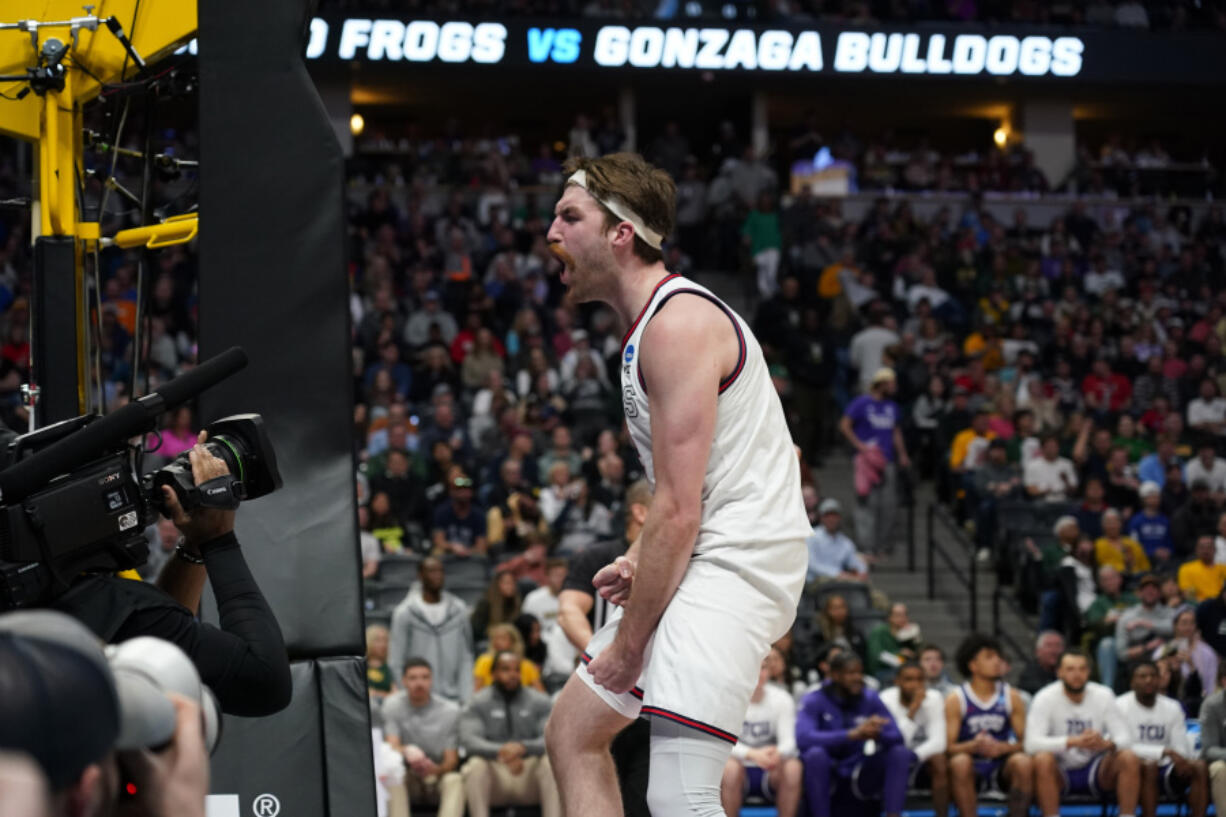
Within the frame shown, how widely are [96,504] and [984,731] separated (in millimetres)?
7987

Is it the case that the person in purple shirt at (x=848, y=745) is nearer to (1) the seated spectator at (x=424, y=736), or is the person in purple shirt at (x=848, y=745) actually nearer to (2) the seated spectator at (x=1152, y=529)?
(1) the seated spectator at (x=424, y=736)

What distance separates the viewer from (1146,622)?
39.0ft

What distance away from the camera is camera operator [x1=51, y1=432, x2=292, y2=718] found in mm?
3150

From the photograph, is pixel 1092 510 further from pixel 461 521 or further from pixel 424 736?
pixel 424 736

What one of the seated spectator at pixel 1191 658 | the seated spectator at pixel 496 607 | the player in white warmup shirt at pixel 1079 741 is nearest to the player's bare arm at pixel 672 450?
the player in white warmup shirt at pixel 1079 741

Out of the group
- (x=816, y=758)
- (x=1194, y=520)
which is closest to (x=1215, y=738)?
(x=816, y=758)

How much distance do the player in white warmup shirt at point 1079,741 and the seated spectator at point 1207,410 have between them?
7.60 meters

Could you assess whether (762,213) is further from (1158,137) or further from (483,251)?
(1158,137)

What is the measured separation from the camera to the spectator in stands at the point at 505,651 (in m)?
10.1

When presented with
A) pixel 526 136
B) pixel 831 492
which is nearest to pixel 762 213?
pixel 831 492

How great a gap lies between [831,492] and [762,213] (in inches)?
187

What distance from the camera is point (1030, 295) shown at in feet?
64.9

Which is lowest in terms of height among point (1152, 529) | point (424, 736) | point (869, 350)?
point (424, 736)

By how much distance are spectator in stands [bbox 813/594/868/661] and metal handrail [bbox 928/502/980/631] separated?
2098mm
